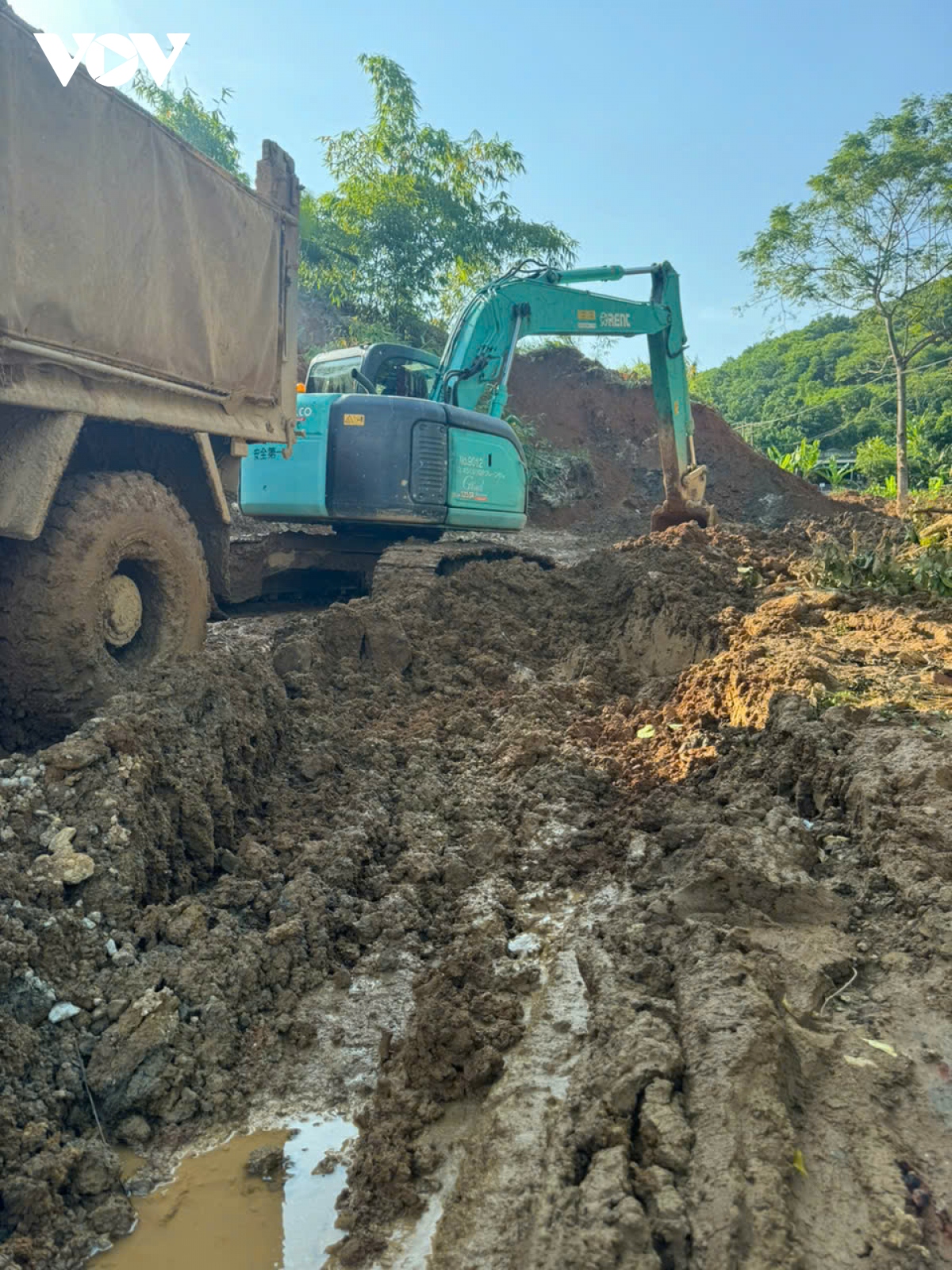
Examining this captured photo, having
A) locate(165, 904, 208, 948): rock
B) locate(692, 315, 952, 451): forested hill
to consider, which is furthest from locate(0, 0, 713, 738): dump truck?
locate(692, 315, 952, 451): forested hill

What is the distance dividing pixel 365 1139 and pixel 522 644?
4989mm

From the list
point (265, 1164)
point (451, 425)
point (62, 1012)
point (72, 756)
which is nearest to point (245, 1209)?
point (265, 1164)

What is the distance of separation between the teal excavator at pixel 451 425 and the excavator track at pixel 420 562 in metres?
0.23

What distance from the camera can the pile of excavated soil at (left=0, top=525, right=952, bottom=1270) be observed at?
2.12m

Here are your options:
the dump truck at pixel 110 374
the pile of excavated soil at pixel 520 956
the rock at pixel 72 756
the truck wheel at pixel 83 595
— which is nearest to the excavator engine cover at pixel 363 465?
the dump truck at pixel 110 374

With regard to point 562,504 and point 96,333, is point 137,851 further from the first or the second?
point 562,504

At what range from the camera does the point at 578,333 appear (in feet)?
32.9

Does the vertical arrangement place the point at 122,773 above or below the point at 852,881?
above

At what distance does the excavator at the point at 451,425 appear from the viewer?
7938mm

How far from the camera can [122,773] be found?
373 cm

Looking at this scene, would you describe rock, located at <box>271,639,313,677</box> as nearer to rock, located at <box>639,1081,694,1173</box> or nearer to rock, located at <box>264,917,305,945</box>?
rock, located at <box>264,917,305,945</box>

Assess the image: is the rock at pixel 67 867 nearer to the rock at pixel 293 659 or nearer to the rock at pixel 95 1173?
the rock at pixel 95 1173

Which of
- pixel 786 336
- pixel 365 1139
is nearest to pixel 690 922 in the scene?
pixel 365 1139

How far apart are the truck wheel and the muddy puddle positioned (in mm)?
2575
